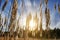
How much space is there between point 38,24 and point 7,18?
53 cm

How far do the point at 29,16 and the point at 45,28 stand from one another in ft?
1.10

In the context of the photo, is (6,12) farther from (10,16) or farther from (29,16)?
(29,16)

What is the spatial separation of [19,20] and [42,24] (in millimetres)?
391

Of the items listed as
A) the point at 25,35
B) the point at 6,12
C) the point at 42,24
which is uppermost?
the point at 6,12

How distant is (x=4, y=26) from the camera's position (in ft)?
9.62

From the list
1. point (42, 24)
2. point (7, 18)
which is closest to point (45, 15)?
point (42, 24)

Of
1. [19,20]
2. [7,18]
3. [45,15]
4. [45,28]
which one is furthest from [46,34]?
[7,18]

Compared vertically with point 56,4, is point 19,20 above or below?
below

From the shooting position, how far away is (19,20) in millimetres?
2957

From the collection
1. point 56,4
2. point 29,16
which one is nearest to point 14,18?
point 29,16

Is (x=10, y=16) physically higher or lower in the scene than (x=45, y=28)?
higher

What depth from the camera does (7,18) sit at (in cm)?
295

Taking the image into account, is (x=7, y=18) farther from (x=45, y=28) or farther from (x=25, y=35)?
(x=45, y=28)

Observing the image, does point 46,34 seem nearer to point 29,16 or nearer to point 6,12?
point 29,16
